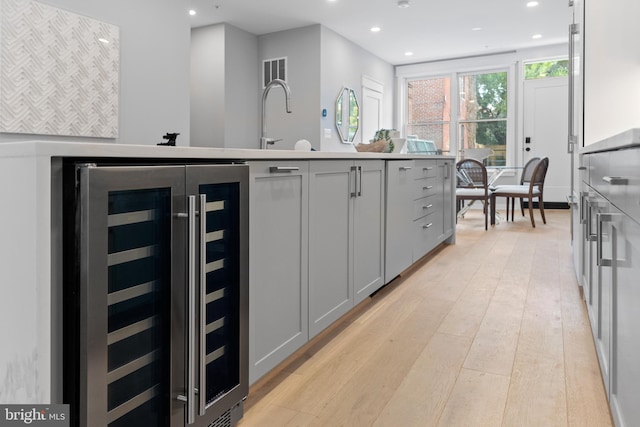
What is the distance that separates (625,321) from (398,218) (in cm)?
181

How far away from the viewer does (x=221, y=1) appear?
567 cm

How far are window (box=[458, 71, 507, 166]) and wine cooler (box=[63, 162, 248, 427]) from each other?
7873 mm

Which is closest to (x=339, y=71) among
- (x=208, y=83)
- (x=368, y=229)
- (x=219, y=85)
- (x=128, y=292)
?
(x=219, y=85)

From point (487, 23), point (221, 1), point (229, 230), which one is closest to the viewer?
point (229, 230)

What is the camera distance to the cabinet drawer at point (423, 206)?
10.8 ft

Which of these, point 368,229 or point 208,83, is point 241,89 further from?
point 368,229

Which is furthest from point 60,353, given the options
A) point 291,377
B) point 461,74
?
point 461,74

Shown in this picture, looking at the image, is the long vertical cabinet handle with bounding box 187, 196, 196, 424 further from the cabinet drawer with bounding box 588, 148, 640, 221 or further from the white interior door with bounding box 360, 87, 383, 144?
the white interior door with bounding box 360, 87, 383, 144

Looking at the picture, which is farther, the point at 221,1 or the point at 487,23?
the point at 487,23

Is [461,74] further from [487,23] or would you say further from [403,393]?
[403,393]

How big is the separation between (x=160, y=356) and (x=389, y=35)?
6.96m

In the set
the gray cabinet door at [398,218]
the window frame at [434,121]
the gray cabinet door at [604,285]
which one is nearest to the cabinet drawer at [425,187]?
the gray cabinet door at [398,218]

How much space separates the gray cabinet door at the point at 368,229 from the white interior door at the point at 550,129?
6.49 m

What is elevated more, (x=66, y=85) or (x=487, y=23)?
(x=487, y=23)
